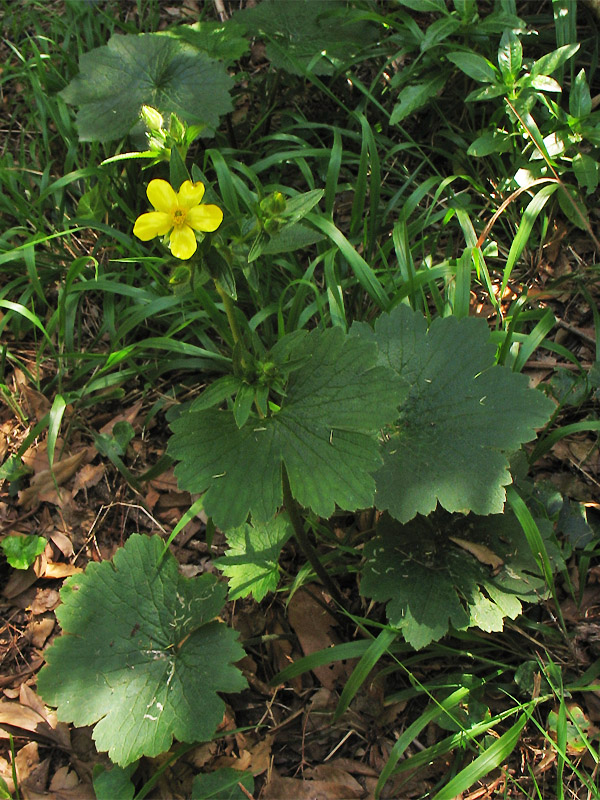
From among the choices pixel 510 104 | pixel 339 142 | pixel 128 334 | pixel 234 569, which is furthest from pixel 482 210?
pixel 234 569

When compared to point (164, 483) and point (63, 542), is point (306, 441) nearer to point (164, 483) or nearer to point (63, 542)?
point (164, 483)

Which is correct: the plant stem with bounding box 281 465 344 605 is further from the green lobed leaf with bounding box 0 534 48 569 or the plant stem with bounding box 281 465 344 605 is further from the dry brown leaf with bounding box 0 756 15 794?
the dry brown leaf with bounding box 0 756 15 794

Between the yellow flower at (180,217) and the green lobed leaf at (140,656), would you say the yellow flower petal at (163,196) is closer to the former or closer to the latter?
the yellow flower at (180,217)

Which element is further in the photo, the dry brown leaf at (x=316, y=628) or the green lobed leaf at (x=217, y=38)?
the green lobed leaf at (x=217, y=38)

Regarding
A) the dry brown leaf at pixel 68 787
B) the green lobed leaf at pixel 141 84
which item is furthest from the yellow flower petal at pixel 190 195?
the dry brown leaf at pixel 68 787

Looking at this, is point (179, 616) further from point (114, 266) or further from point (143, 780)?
point (114, 266)

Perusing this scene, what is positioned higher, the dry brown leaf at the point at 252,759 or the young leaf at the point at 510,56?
the young leaf at the point at 510,56

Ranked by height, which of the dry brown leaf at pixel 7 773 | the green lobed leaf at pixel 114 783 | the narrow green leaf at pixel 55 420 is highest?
the narrow green leaf at pixel 55 420

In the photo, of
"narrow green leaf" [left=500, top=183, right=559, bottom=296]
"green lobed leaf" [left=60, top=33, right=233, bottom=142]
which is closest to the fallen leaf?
"green lobed leaf" [left=60, top=33, right=233, bottom=142]

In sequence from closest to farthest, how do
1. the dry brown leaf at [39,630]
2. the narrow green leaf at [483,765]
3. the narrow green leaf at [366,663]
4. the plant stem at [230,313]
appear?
the plant stem at [230,313] < the narrow green leaf at [483,765] < the narrow green leaf at [366,663] < the dry brown leaf at [39,630]
